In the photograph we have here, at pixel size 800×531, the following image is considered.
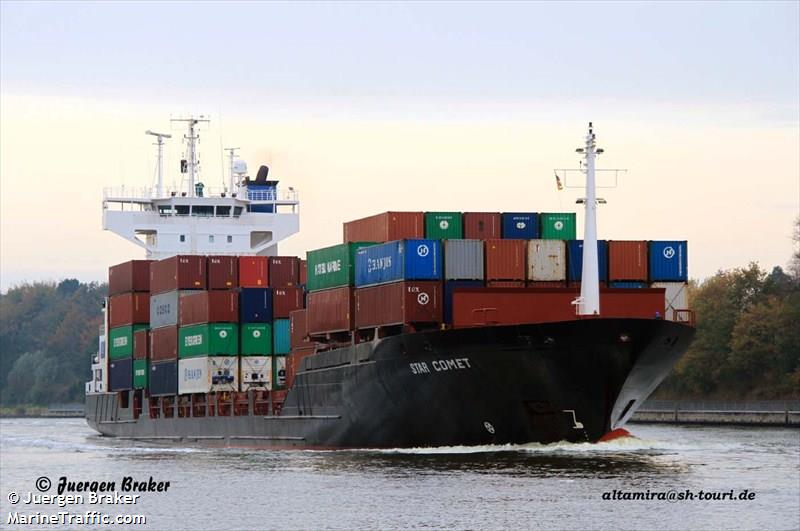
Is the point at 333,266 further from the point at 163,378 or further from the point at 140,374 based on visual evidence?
the point at 140,374

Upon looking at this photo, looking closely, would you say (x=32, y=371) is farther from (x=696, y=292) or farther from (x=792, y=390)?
(x=792, y=390)

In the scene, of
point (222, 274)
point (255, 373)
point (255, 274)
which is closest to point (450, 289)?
point (255, 373)

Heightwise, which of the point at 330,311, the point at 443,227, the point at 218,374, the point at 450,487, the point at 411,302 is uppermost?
the point at 443,227

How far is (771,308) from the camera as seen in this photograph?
105 metres

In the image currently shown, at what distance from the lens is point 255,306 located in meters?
65.0

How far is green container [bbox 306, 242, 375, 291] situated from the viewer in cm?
5366

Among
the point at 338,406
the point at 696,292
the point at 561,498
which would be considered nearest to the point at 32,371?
the point at 696,292

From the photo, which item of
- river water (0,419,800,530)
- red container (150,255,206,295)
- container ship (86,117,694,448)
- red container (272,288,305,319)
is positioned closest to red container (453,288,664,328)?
container ship (86,117,694,448)

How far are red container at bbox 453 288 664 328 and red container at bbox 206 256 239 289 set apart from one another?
67.4ft

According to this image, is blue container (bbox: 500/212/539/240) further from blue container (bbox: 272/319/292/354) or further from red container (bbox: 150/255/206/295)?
red container (bbox: 150/255/206/295)

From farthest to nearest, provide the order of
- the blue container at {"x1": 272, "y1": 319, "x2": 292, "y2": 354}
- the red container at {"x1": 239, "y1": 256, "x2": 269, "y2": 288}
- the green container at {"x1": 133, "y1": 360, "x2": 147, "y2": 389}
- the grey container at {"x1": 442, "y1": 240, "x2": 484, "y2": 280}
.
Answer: the green container at {"x1": 133, "y1": 360, "x2": 147, "y2": 389}, the red container at {"x1": 239, "y1": 256, "x2": 269, "y2": 288}, the blue container at {"x1": 272, "y1": 319, "x2": 292, "y2": 354}, the grey container at {"x1": 442, "y1": 240, "x2": 484, "y2": 280}

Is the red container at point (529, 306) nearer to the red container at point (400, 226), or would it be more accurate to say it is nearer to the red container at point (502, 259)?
the red container at point (502, 259)

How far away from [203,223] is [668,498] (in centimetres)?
4669

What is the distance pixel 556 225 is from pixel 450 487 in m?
14.9
